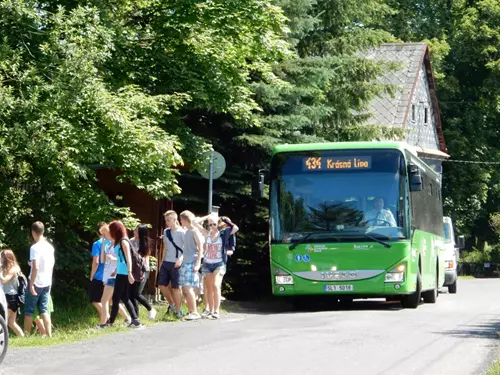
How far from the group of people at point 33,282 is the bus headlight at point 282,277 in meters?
6.44

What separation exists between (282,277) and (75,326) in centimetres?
514

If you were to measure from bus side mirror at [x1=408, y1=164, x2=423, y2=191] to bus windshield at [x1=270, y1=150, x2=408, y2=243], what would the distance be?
0.16 m

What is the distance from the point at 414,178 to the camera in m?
22.4

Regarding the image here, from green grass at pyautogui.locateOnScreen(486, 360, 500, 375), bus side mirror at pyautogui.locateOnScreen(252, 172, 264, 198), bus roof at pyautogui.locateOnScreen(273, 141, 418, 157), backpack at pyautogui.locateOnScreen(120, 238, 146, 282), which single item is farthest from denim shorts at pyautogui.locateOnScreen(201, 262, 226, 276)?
green grass at pyautogui.locateOnScreen(486, 360, 500, 375)

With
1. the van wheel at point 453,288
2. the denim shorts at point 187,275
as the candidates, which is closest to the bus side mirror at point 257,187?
the denim shorts at point 187,275

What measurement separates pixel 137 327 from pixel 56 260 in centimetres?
313

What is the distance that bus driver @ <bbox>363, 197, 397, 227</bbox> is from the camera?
73.0 feet

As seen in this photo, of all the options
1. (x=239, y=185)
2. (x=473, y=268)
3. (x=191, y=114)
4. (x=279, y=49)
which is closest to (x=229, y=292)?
(x=239, y=185)

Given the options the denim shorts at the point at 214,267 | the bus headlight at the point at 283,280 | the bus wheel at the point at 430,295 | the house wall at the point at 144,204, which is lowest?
the bus wheel at the point at 430,295

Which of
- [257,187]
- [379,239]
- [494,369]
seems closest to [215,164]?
[257,187]

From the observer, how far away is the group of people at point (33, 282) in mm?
16453

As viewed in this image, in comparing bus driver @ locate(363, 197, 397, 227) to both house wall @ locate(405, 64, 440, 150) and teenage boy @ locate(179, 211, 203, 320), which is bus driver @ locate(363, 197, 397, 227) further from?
house wall @ locate(405, 64, 440, 150)

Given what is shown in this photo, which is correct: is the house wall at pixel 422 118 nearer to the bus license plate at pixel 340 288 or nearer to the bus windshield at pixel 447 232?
the bus windshield at pixel 447 232

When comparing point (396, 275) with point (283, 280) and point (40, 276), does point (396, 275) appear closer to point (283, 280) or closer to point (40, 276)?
point (283, 280)
